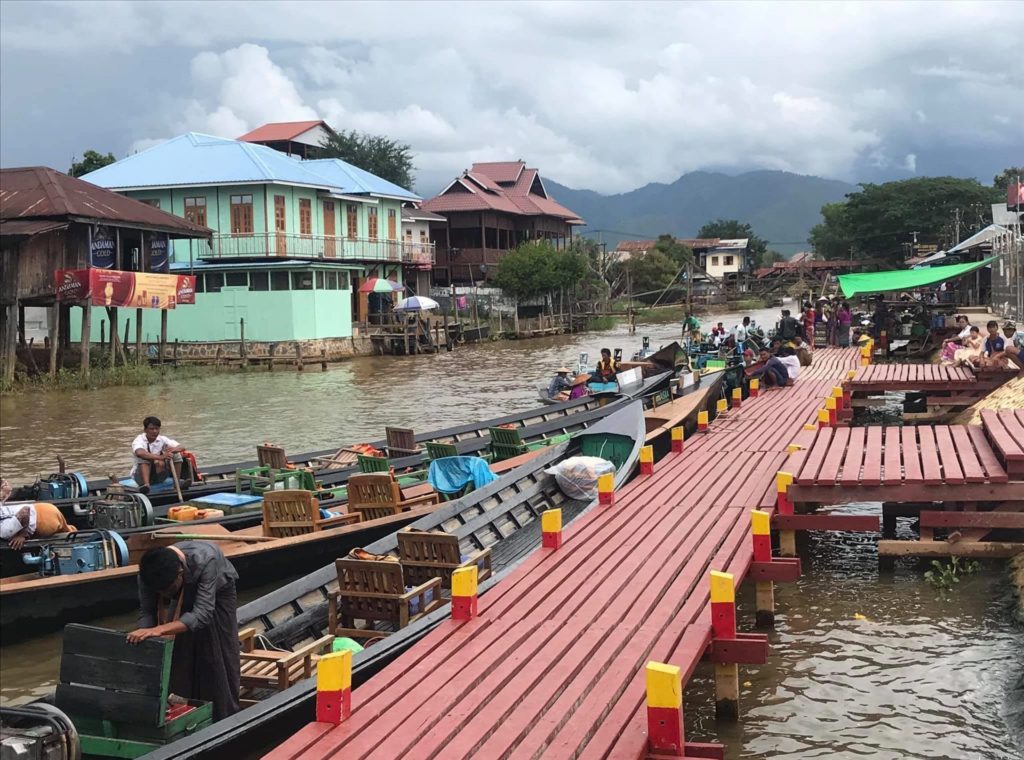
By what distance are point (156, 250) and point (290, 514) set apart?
91.4 feet

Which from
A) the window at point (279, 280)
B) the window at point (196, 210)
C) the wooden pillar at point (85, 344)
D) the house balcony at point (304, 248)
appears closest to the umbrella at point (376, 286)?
the house balcony at point (304, 248)

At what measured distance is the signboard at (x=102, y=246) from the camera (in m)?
32.6

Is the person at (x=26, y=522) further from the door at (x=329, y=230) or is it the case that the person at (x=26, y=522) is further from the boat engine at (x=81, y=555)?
the door at (x=329, y=230)

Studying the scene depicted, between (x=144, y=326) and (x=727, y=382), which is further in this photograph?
(x=144, y=326)

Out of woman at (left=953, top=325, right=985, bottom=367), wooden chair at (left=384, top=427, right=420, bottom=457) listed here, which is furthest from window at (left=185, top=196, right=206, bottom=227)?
woman at (left=953, top=325, right=985, bottom=367)

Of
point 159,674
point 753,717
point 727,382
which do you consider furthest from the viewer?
point 727,382

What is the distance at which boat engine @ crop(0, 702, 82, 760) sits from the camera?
16.4 ft

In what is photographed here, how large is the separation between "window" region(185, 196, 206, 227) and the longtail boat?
109 ft

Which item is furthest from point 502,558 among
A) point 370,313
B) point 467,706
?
point 370,313

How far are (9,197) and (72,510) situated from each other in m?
24.8

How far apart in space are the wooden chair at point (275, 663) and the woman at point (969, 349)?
16.4m

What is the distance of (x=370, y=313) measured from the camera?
163 feet

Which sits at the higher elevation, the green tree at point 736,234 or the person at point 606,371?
the green tree at point 736,234

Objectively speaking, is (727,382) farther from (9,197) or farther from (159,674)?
(9,197)
